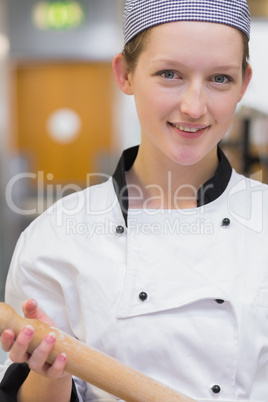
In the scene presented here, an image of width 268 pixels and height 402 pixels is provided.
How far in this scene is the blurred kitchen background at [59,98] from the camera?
4477 millimetres

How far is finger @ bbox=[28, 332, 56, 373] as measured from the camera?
0.72 metres

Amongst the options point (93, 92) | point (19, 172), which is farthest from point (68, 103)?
point (19, 172)

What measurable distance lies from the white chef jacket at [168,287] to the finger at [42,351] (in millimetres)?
207

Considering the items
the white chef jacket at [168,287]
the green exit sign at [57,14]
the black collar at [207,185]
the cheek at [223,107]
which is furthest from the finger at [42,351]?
the green exit sign at [57,14]

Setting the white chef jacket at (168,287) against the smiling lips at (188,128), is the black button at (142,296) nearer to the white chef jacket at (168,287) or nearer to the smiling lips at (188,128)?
the white chef jacket at (168,287)

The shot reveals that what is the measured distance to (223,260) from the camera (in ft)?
3.07

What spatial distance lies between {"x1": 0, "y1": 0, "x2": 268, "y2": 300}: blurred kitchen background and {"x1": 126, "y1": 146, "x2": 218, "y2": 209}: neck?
107 inches

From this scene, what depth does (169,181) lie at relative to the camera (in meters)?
1.03

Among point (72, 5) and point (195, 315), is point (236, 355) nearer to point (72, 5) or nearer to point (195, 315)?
point (195, 315)

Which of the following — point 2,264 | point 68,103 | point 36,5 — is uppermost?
point 36,5

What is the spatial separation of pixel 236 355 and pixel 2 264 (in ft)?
11.8

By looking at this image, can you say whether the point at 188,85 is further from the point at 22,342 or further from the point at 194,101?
the point at 22,342

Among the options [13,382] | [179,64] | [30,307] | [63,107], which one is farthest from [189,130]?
[63,107]

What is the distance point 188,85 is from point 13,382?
1.91 feet
